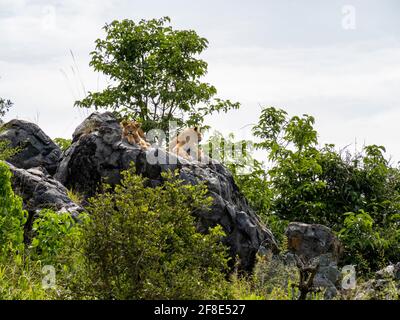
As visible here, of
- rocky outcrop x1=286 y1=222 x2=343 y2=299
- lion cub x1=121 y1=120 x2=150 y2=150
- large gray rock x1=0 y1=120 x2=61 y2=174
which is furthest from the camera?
large gray rock x1=0 y1=120 x2=61 y2=174

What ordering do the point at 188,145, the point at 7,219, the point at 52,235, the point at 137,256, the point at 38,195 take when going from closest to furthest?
the point at 137,256 < the point at 7,219 < the point at 52,235 < the point at 38,195 < the point at 188,145

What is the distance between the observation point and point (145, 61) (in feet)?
78.0

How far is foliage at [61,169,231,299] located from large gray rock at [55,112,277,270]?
229 inches

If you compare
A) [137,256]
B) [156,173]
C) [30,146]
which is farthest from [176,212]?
[30,146]

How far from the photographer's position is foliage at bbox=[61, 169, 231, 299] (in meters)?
7.45

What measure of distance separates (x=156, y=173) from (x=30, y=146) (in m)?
4.17

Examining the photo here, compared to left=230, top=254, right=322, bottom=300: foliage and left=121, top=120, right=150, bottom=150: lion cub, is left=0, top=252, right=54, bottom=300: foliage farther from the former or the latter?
left=121, top=120, right=150, bottom=150: lion cub

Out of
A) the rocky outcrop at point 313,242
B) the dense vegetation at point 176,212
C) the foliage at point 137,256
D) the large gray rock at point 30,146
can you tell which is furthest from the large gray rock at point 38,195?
the rocky outcrop at point 313,242

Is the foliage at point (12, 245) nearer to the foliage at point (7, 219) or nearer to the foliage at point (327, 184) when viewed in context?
the foliage at point (7, 219)

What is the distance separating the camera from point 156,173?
566 inches

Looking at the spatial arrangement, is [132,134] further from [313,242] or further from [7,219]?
[7,219]

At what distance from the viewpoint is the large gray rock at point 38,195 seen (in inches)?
473

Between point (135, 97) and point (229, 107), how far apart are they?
3.18 metres

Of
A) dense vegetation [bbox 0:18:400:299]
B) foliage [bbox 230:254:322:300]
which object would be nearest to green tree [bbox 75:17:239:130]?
dense vegetation [bbox 0:18:400:299]
